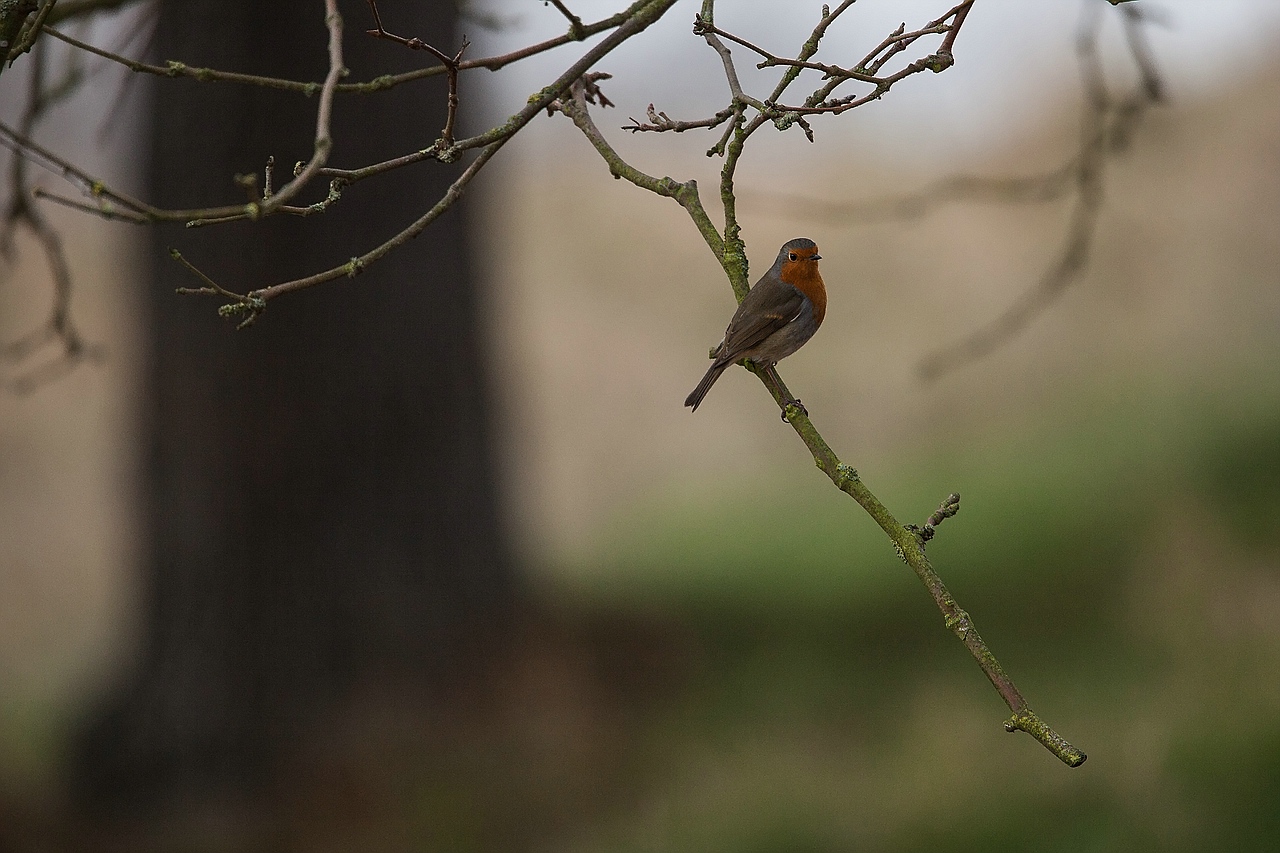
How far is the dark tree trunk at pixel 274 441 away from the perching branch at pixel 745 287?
348 cm

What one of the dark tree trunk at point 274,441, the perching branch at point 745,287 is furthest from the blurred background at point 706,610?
the perching branch at point 745,287

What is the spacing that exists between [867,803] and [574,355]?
6.47 meters

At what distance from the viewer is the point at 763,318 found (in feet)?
12.3

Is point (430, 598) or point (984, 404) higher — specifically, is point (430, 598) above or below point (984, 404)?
below

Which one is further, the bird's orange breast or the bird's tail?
the bird's orange breast

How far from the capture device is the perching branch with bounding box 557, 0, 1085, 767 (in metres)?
2.02

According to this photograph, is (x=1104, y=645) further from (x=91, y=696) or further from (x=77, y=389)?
(x=77, y=389)

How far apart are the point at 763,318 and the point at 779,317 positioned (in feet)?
0.55

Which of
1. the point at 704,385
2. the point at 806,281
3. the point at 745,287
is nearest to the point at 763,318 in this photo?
the point at 704,385

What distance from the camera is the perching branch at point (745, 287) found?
2.02 metres

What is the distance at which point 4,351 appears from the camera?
3764 mm

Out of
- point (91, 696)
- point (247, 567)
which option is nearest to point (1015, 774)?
point (247, 567)

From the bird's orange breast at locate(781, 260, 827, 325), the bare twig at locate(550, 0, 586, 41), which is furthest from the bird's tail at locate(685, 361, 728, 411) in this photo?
the bare twig at locate(550, 0, 586, 41)

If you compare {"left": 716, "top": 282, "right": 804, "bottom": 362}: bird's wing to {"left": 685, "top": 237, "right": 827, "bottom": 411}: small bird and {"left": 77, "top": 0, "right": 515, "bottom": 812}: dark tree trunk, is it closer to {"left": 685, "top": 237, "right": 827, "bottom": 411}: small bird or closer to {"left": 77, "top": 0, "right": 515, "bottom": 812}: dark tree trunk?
{"left": 685, "top": 237, "right": 827, "bottom": 411}: small bird
